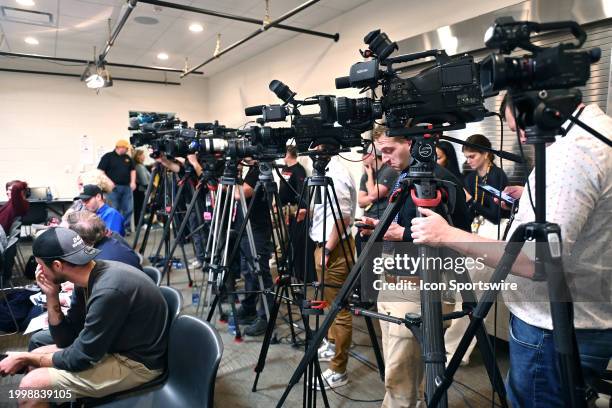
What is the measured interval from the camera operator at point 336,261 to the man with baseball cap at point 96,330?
104cm

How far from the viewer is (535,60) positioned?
734 mm

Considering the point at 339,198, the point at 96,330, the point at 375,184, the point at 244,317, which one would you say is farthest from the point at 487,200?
the point at 96,330

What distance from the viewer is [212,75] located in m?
8.32

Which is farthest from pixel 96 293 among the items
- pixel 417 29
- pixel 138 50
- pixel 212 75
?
pixel 212 75

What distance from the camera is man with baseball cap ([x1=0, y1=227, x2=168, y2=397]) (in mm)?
1495

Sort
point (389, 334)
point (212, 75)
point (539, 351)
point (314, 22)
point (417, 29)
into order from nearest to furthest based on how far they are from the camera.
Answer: point (539, 351)
point (389, 334)
point (417, 29)
point (314, 22)
point (212, 75)

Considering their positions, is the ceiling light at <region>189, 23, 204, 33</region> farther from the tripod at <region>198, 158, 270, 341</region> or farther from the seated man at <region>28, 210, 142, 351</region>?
the seated man at <region>28, 210, 142, 351</region>

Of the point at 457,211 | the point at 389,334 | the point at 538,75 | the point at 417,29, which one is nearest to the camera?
the point at 538,75

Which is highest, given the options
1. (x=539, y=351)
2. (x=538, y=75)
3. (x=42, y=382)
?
(x=538, y=75)

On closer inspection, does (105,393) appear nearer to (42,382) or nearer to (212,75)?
(42,382)

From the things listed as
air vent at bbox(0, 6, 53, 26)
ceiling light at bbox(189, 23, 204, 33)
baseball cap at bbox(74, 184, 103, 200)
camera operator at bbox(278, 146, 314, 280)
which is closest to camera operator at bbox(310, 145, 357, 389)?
camera operator at bbox(278, 146, 314, 280)

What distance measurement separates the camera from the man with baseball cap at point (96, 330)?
1.50m

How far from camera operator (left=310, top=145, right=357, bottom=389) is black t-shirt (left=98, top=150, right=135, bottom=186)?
5.25 metres

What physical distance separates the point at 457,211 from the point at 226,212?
1.78m
